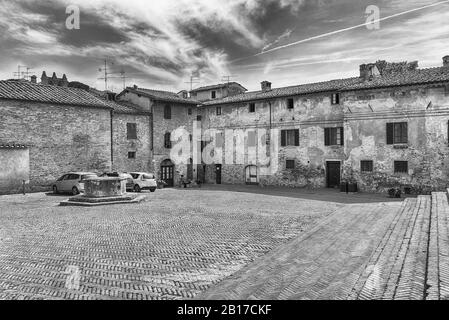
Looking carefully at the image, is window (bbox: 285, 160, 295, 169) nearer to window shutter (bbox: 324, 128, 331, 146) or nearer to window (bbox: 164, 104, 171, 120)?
window shutter (bbox: 324, 128, 331, 146)

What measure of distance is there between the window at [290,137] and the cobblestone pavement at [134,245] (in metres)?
12.3

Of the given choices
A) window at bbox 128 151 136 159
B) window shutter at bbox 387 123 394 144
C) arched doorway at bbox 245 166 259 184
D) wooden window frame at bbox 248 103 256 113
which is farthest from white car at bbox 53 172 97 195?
window shutter at bbox 387 123 394 144

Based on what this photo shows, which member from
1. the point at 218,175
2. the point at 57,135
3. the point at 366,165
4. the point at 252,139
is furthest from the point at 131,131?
the point at 366,165

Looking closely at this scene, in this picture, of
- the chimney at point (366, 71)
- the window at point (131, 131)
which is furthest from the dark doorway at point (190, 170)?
the chimney at point (366, 71)

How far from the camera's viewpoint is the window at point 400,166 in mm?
23062

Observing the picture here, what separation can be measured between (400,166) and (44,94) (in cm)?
2484

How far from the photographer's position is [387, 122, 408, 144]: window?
23125mm

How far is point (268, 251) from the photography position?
29.5 ft

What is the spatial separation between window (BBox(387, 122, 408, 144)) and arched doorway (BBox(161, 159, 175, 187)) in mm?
17678

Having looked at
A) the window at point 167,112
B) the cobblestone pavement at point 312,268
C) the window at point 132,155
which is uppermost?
the window at point 167,112

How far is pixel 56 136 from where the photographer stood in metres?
24.9

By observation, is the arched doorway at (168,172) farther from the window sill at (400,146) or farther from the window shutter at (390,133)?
the window sill at (400,146)

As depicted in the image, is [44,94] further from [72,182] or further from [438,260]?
[438,260]
